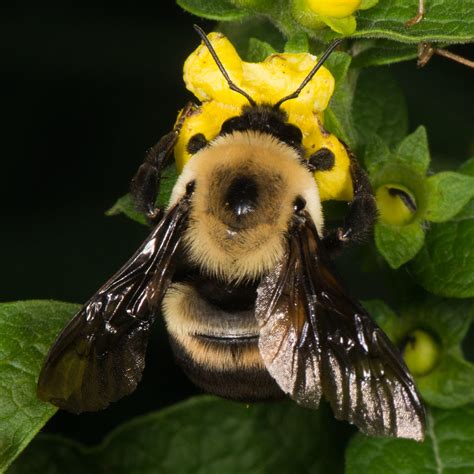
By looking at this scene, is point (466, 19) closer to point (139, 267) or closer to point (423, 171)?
point (423, 171)

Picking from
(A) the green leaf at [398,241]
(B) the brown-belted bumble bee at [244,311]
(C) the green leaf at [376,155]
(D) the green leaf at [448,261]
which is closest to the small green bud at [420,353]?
(D) the green leaf at [448,261]

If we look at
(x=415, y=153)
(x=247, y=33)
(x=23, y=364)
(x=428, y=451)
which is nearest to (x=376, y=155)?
(x=415, y=153)

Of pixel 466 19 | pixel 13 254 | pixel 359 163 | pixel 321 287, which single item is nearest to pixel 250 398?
pixel 321 287

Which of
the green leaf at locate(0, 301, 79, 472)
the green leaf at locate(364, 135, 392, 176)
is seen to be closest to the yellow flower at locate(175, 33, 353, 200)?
the green leaf at locate(364, 135, 392, 176)

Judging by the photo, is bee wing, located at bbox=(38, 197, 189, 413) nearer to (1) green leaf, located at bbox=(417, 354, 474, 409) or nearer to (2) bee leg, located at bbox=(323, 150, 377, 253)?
(2) bee leg, located at bbox=(323, 150, 377, 253)

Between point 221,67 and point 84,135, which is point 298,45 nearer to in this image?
point 221,67

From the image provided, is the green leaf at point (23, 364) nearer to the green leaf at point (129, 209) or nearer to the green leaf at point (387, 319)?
the green leaf at point (129, 209)
